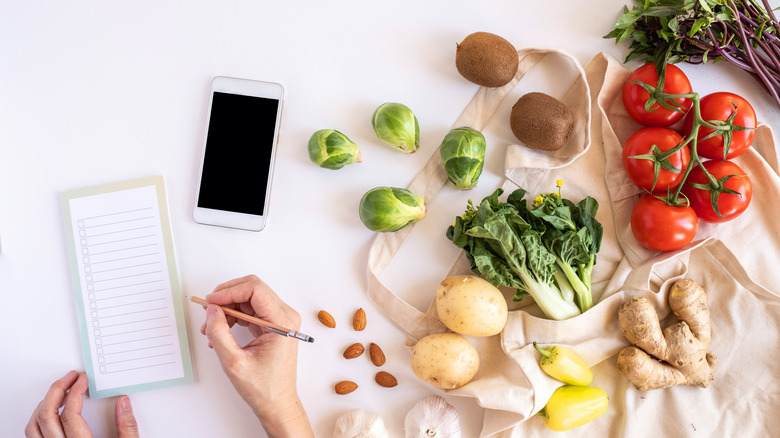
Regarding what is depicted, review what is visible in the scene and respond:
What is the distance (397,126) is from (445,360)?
21.0 inches

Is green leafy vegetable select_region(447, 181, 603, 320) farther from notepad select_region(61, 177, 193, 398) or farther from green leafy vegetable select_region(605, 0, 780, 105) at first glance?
notepad select_region(61, 177, 193, 398)

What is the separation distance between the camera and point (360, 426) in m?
1.25

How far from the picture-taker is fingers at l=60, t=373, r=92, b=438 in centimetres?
128

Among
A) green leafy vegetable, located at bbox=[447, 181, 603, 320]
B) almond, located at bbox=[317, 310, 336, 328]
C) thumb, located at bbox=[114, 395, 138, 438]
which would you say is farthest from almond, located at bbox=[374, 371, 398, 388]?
thumb, located at bbox=[114, 395, 138, 438]

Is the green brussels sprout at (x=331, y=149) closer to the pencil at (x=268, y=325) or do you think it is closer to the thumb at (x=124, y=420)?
the pencil at (x=268, y=325)

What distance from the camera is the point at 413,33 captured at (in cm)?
135

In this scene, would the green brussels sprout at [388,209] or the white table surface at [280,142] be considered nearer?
the green brussels sprout at [388,209]

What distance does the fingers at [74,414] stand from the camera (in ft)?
4.19

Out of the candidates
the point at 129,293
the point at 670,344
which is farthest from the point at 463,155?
the point at 129,293

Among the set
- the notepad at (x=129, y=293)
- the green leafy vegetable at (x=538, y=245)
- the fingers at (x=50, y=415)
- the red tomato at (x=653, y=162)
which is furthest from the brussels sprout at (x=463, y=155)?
the fingers at (x=50, y=415)

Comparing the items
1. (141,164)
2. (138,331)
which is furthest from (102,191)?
(138,331)

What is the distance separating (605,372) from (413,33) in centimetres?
93

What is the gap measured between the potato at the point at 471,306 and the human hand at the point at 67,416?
0.78 m

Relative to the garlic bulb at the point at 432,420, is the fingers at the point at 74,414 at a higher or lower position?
lower
